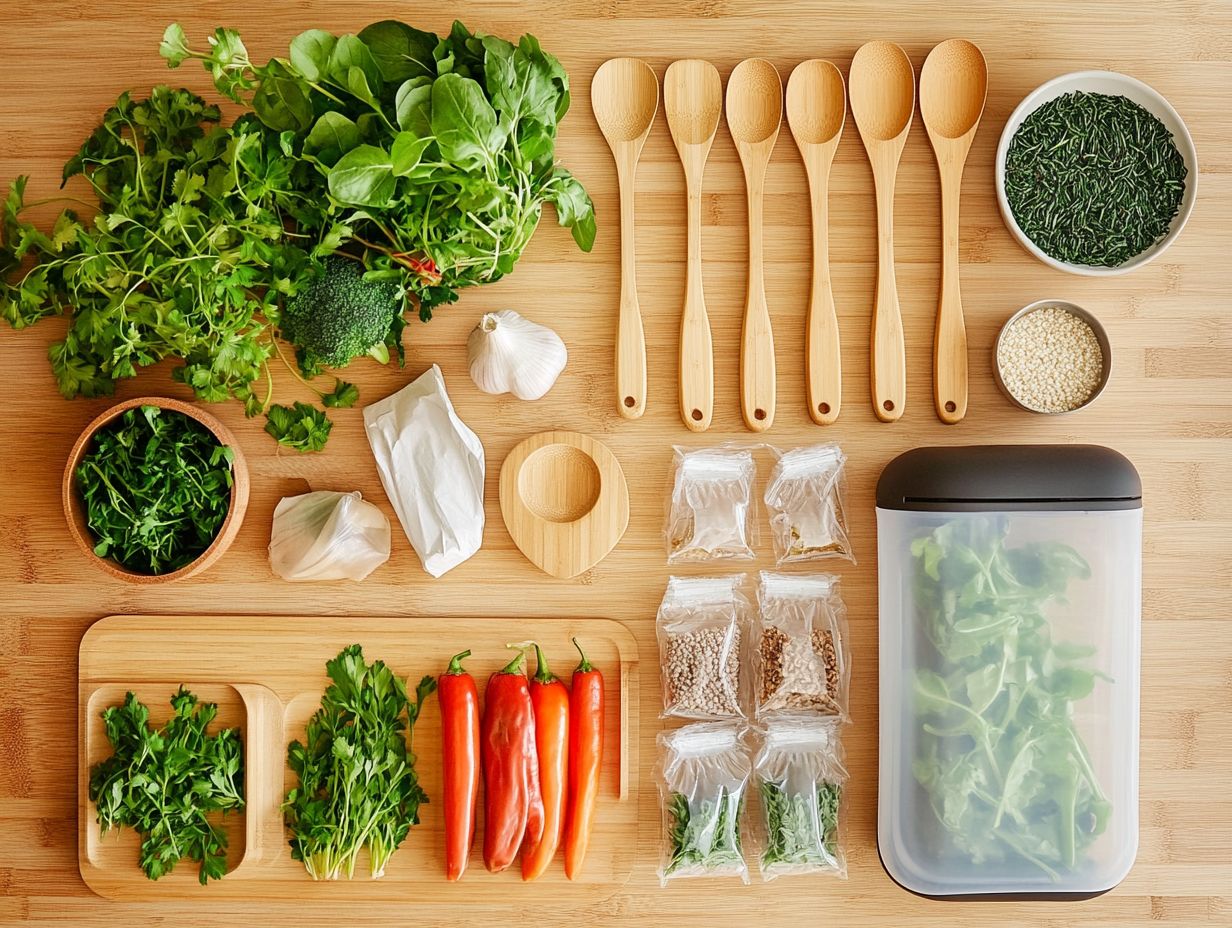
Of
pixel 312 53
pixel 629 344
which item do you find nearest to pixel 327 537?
pixel 629 344

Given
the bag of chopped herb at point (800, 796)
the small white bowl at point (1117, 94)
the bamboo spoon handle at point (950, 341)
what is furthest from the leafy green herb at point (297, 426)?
the small white bowl at point (1117, 94)

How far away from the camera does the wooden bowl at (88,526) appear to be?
48.4 inches

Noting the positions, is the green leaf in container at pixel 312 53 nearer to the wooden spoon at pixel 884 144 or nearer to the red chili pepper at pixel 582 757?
the wooden spoon at pixel 884 144

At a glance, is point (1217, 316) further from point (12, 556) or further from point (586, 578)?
point (12, 556)

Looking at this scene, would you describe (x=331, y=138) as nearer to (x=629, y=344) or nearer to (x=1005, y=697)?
(x=629, y=344)

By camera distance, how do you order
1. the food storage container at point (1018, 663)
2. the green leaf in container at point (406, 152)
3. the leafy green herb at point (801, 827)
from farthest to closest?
1. the leafy green herb at point (801, 827)
2. the food storage container at point (1018, 663)
3. the green leaf in container at point (406, 152)

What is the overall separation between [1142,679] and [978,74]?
957 millimetres

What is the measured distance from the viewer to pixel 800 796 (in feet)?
4.20

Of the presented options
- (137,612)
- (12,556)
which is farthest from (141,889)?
(12,556)

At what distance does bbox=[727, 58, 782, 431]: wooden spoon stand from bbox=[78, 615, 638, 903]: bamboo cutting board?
40cm

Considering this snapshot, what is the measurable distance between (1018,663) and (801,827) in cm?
39

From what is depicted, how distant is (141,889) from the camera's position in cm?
131

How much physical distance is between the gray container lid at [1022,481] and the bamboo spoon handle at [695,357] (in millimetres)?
319

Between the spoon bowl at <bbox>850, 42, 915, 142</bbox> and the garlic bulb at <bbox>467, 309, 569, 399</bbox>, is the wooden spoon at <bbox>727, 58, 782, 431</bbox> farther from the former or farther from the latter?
the garlic bulb at <bbox>467, 309, 569, 399</bbox>
